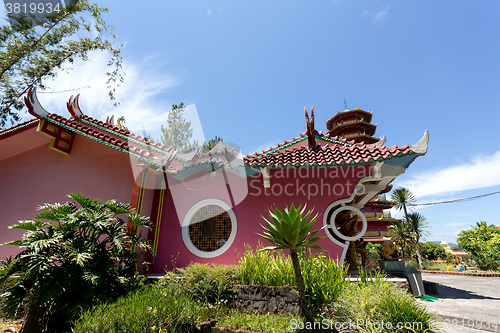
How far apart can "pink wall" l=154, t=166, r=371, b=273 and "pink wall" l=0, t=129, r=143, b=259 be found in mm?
1481

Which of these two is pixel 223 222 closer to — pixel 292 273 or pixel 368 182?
pixel 292 273

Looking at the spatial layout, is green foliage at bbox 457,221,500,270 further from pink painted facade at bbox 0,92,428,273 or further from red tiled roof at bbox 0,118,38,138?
red tiled roof at bbox 0,118,38,138

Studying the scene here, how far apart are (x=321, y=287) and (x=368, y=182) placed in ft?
12.5

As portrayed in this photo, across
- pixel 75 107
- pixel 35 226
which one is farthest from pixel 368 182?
pixel 75 107

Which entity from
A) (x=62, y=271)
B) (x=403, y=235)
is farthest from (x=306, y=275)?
(x=403, y=235)

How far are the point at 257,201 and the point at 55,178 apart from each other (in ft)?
23.9

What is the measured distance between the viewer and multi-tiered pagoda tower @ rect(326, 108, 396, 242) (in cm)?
3112

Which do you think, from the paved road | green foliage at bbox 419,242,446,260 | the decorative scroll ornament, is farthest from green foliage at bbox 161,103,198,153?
green foliage at bbox 419,242,446,260

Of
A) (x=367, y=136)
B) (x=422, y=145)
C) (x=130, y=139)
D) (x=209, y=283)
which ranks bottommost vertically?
(x=209, y=283)

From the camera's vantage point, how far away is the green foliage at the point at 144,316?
329cm

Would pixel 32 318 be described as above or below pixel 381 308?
below

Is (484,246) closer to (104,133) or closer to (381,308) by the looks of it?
(381,308)

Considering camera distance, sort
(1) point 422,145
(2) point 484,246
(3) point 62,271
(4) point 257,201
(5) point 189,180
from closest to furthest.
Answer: (3) point 62,271 → (1) point 422,145 → (4) point 257,201 → (5) point 189,180 → (2) point 484,246

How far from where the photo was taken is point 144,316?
347cm
